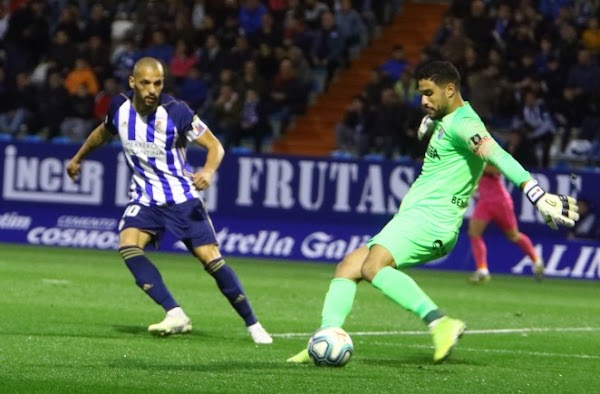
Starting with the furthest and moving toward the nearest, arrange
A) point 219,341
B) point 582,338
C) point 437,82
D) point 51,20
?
1. point 51,20
2. point 582,338
3. point 219,341
4. point 437,82

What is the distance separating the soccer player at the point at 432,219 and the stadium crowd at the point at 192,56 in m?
15.2

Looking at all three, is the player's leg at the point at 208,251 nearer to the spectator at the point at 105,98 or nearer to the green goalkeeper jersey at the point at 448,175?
the green goalkeeper jersey at the point at 448,175

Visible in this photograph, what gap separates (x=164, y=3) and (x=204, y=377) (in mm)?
20797

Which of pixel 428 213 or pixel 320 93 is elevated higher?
pixel 428 213

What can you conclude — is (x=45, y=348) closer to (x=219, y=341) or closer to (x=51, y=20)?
(x=219, y=341)

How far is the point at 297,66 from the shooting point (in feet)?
85.6

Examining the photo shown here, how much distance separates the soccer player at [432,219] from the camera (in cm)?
913

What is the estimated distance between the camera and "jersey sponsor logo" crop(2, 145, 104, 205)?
22.8 metres

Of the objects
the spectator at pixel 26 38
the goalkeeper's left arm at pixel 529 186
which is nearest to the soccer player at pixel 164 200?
the goalkeeper's left arm at pixel 529 186

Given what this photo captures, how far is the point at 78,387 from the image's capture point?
26.7 feet

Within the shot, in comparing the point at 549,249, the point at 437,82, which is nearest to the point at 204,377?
the point at 437,82

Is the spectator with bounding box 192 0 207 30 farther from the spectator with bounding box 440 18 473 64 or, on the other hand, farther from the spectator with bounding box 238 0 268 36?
the spectator with bounding box 440 18 473 64

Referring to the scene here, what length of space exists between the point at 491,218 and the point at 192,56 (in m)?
10.1

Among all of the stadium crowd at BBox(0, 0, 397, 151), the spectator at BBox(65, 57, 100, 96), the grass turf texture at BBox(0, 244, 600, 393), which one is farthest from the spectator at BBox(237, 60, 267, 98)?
the grass turf texture at BBox(0, 244, 600, 393)
